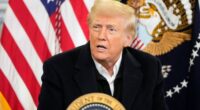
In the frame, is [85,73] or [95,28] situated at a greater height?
[95,28]

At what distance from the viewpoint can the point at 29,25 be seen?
259cm

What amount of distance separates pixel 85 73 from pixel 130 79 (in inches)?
7.7

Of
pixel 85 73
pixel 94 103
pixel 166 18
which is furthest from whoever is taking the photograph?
pixel 166 18

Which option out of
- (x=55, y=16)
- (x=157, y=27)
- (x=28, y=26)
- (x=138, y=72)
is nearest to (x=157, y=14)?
(x=157, y=27)

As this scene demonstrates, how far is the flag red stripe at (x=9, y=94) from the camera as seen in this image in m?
2.61

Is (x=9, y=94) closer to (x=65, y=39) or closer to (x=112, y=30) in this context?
(x=65, y=39)

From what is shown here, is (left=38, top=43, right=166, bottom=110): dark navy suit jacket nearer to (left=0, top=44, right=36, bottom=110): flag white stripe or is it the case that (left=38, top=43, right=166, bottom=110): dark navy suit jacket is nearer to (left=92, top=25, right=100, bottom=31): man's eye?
(left=92, top=25, right=100, bottom=31): man's eye

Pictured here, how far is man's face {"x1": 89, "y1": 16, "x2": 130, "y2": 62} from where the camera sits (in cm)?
157

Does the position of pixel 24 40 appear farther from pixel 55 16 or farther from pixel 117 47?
pixel 117 47

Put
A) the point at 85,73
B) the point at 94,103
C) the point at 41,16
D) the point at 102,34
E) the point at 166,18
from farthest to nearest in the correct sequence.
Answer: the point at 166,18, the point at 41,16, the point at 85,73, the point at 102,34, the point at 94,103

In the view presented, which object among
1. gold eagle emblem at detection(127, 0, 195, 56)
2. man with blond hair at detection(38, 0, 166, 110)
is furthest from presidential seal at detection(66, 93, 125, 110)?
gold eagle emblem at detection(127, 0, 195, 56)

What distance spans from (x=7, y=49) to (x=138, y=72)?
1.15 m

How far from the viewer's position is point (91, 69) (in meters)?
1.69

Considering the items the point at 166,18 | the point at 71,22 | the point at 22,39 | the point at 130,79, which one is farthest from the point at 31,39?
the point at 130,79
